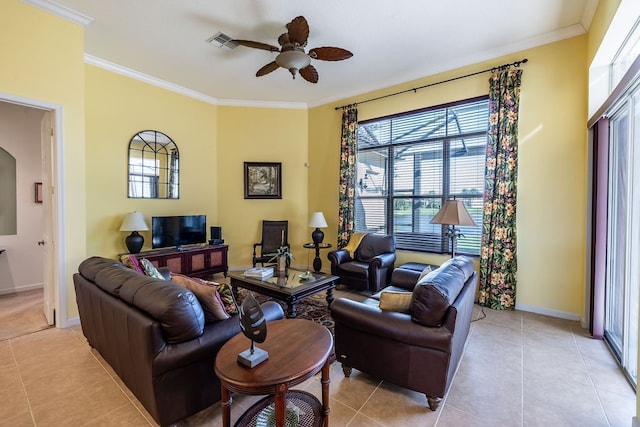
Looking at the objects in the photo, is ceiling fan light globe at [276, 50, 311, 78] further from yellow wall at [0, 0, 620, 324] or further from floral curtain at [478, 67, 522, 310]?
floral curtain at [478, 67, 522, 310]

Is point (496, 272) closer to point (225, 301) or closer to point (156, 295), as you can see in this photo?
point (225, 301)

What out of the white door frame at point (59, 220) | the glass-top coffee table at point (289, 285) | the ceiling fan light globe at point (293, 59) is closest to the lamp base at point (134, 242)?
the white door frame at point (59, 220)

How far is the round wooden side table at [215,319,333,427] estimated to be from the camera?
1291mm

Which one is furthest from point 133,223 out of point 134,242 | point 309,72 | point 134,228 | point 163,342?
point 309,72

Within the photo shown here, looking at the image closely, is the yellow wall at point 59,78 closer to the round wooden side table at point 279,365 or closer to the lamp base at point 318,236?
the round wooden side table at point 279,365

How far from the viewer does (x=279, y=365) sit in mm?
1392

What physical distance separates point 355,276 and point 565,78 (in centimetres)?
364

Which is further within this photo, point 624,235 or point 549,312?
point 549,312

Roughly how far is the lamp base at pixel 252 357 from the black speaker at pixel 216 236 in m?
4.01

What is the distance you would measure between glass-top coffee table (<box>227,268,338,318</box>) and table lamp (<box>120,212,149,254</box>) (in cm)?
171

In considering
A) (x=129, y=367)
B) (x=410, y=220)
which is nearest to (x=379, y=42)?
(x=410, y=220)

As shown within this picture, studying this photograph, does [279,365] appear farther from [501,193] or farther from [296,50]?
[501,193]

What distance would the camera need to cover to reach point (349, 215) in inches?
204

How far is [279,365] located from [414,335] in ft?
3.06
